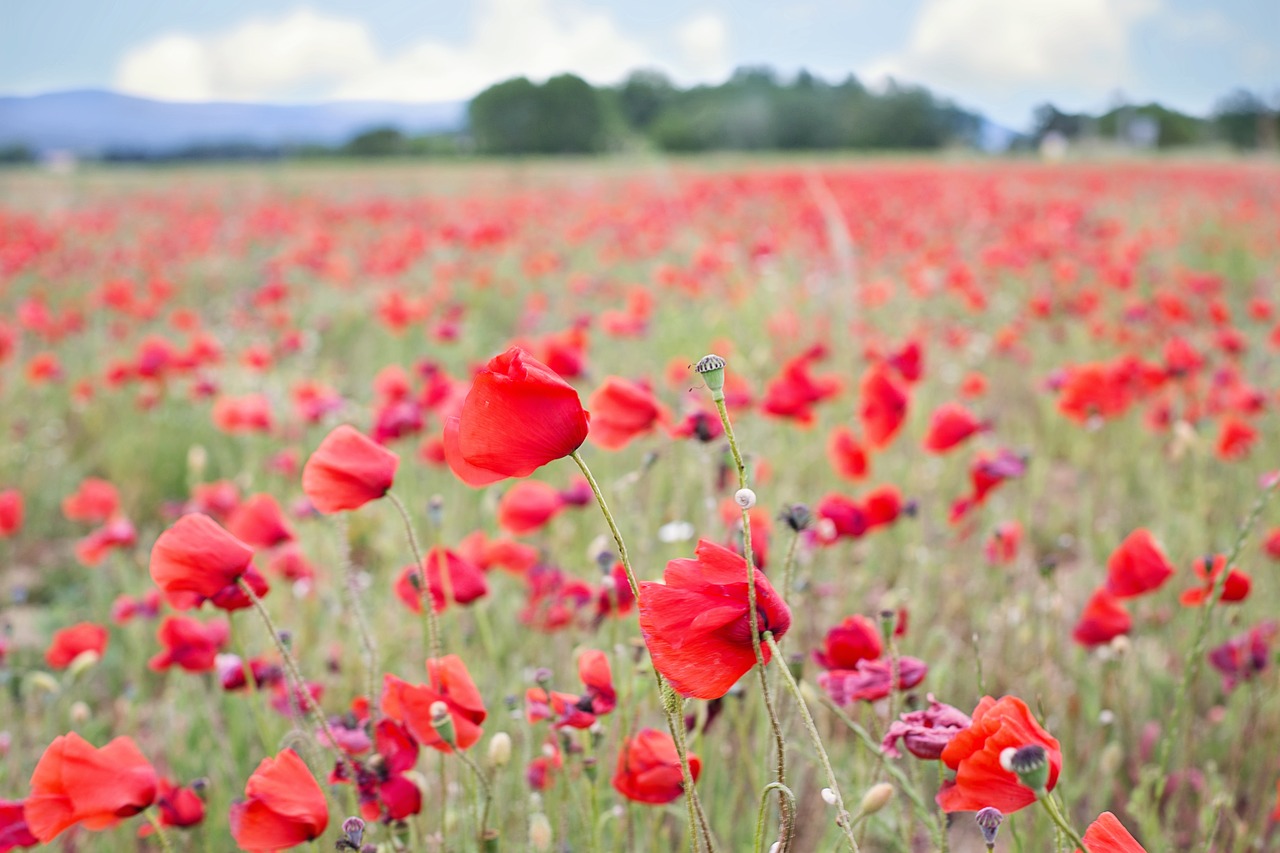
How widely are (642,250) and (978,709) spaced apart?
5.20 meters

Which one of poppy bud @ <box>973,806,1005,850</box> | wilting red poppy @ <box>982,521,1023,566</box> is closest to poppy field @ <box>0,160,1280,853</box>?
poppy bud @ <box>973,806,1005,850</box>

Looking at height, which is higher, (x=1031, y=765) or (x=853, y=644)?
(x=1031, y=765)

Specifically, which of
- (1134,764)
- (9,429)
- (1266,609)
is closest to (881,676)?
(1134,764)

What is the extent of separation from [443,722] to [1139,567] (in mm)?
1037

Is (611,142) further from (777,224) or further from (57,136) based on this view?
(57,136)

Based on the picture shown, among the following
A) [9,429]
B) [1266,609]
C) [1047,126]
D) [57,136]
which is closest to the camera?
[1266,609]

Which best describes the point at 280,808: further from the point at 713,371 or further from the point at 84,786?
the point at 713,371

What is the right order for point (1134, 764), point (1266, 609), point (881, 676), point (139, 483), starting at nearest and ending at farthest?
point (881, 676), point (1134, 764), point (1266, 609), point (139, 483)

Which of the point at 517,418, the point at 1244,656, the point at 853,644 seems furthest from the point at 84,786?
the point at 1244,656

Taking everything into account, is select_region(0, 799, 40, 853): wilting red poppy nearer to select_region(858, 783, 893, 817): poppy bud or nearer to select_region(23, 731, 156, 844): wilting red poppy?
select_region(23, 731, 156, 844): wilting red poppy

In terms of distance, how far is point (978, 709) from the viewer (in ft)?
2.60

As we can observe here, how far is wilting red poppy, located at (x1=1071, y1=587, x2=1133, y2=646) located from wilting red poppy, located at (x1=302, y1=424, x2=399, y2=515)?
1.10 meters

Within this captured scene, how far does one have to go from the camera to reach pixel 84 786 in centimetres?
92

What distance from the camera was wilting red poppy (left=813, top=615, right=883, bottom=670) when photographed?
1.06 m
